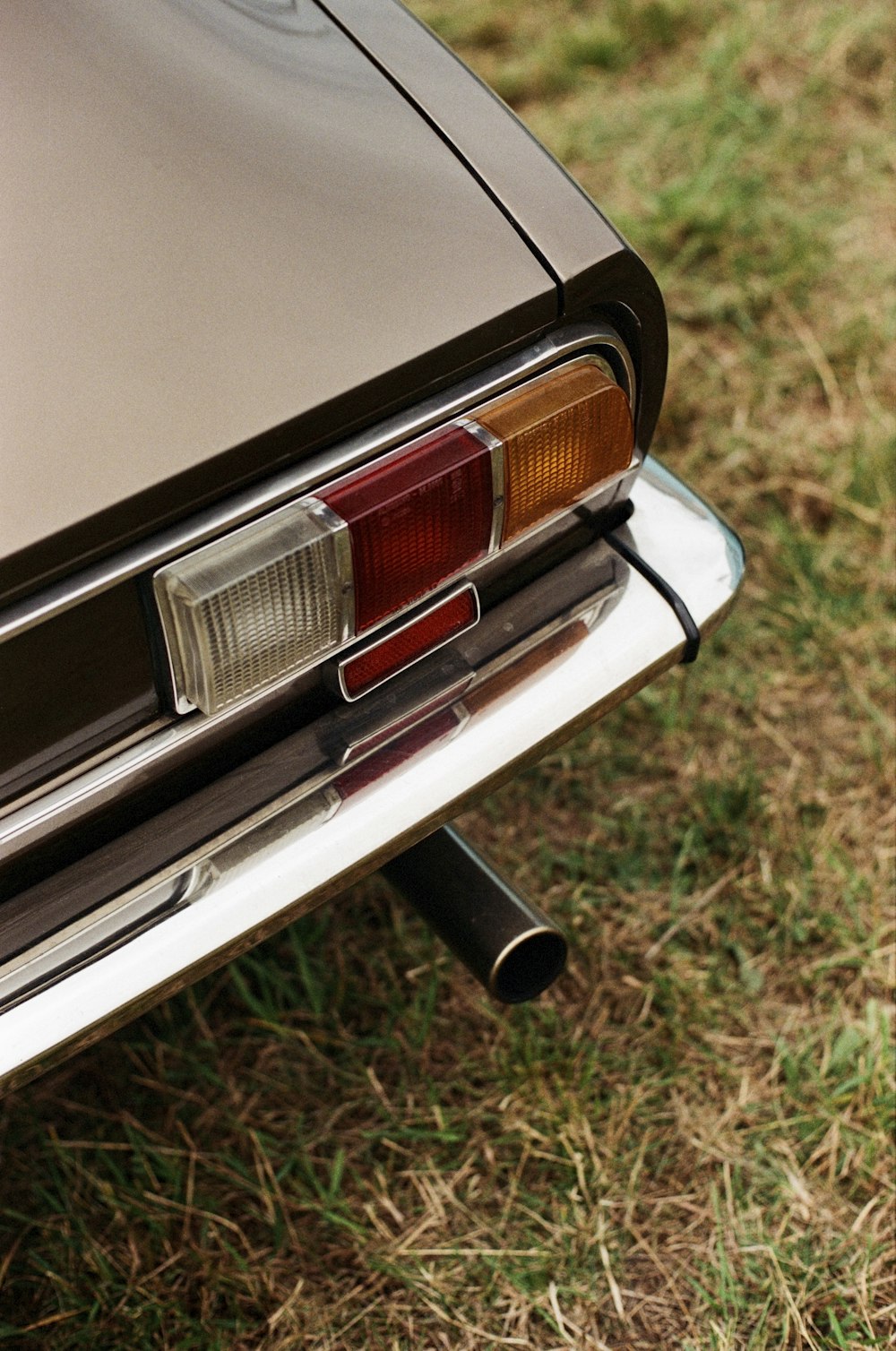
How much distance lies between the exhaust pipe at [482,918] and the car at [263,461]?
203 millimetres

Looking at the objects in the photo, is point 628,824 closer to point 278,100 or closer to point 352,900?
point 352,900

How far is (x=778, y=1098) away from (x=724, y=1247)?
0.78 ft

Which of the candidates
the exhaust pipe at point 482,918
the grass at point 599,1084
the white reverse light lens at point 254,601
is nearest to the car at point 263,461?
the white reverse light lens at point 254,601

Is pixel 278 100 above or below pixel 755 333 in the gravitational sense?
above

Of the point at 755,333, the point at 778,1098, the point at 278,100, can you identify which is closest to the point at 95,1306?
the point at 778,1098

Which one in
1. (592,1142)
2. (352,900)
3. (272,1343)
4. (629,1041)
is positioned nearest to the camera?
(272,1343)

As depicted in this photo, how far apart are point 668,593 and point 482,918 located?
0.47 m

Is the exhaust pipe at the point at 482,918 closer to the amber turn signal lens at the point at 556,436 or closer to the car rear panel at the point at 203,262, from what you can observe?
the amber turn signal lens at the point at 556,436

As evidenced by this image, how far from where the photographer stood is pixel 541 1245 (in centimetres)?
163

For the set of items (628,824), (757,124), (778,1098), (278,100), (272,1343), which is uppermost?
(278,100)

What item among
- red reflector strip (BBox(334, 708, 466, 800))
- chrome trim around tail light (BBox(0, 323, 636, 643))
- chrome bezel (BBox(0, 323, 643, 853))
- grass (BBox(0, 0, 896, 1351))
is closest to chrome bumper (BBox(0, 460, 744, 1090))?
red reflector strip (BBox(334, 708, 466, 800))

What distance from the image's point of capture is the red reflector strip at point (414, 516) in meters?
1.18

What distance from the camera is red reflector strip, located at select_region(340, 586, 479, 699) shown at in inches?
52.0

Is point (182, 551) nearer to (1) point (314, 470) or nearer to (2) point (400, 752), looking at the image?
(1) point (314, 470)
